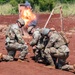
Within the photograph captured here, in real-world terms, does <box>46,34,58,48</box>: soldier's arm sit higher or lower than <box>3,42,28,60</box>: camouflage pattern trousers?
higher

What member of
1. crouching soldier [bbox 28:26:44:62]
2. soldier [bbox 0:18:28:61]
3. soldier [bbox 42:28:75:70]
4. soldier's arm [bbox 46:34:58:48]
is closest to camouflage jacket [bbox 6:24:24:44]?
soldier [bbox 0:18:28:61]

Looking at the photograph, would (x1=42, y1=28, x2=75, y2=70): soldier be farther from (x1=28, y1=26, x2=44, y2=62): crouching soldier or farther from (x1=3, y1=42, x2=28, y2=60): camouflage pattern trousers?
(x1=3, y1=42, x2=28, y2=60): camouflage pattern trousers

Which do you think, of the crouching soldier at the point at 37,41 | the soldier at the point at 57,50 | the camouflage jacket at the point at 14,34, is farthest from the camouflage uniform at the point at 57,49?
the camouflage jacket at the point at 14,34

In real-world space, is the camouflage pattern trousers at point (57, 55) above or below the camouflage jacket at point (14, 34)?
below

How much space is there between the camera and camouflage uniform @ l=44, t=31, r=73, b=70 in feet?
39.8

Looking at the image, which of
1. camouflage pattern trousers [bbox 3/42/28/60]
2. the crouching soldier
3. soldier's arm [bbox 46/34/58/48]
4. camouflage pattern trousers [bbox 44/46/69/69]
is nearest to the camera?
soldier's arm [bbox 46/34/58/48]

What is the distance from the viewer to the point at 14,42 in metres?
12.9

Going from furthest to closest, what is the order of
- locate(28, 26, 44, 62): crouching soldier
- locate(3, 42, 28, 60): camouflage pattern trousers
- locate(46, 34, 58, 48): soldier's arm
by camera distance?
locate(28, 26, 44, 62): crouching soldier, locate(3, 42, 28, 60): camouflage pattern trousers, locate(46, 34, 58, 48): soldier's arm

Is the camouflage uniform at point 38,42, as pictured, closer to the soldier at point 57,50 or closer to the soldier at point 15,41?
the soldier at point 15,41

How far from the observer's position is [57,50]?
12.3 metres

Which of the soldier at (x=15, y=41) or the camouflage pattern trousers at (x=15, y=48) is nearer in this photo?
the soldier at (x=15, y=41)

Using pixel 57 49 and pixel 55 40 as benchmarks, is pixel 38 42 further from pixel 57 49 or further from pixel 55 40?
pixel 55 40

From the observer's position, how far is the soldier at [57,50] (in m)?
12.1

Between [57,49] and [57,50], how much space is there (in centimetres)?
5
